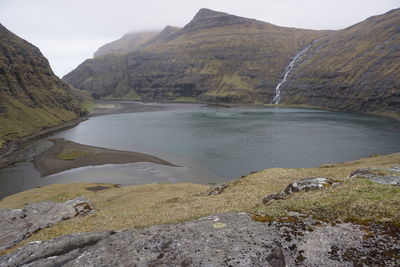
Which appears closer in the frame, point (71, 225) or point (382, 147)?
point (71, 225)

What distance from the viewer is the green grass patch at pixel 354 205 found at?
12.5 meters

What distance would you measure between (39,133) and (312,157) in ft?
383

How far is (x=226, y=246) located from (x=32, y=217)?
22018 millimetres

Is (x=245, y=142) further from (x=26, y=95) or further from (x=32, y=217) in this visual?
(x=26, y=95)

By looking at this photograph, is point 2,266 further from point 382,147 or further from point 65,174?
point 382,147

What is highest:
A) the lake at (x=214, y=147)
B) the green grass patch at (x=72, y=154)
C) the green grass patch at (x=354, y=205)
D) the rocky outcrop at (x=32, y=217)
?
the green grass patch at (x=354, y=205)

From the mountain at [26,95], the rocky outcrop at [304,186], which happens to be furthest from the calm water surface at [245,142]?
the rocky outcrop at [304,186]

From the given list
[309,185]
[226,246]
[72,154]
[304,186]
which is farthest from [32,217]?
[72,154]

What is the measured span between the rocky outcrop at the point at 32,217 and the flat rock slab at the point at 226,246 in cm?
913

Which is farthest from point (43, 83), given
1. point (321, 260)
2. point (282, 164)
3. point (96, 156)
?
point (321, 260)

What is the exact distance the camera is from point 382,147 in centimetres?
8962

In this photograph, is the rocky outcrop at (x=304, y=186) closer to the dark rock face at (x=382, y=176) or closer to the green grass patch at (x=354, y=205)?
the green grass patch at (x=354, y=205)

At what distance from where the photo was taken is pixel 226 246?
38.2 feet

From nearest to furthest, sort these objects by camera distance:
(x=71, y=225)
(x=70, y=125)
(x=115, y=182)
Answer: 1. (x=71, y=225)
2. (x=115, y=182)
3. (x=70, y=125)
